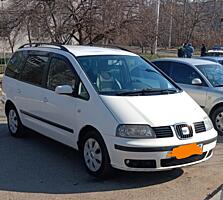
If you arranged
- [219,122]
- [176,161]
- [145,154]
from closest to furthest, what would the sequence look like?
[145,154]
[176,161]
[219,122]

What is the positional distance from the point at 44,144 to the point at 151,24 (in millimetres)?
11544


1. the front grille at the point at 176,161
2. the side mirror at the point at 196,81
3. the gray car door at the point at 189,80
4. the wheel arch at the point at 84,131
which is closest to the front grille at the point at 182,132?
the front grille at the point at 176,161

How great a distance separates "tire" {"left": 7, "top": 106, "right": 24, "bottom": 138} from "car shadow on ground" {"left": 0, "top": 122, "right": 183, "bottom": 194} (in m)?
0.53

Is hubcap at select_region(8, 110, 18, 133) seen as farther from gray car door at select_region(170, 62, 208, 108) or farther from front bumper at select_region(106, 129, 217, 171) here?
gray car door at select_region(170, 62, 208, 108)

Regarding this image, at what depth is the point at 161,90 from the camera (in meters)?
5.11

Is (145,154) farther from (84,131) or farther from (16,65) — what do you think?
(16,65)

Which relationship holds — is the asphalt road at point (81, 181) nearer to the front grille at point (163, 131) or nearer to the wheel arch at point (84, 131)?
the wheel arch at point (84, 131)

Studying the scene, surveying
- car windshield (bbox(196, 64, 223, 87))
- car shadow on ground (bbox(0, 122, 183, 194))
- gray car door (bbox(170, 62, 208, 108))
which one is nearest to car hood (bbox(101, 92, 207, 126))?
car shadow on ground (bbox(0, 122, 183, 194))

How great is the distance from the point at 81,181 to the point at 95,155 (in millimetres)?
354

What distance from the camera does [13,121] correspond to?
21.8ft

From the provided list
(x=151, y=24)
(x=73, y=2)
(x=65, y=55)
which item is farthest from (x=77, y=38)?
(x=65, y=55)

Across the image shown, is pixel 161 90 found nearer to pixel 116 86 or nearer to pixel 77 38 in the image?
pixel 116 86

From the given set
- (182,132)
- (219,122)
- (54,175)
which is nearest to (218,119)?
(219,122)

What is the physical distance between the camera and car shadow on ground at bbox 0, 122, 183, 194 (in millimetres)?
4422
